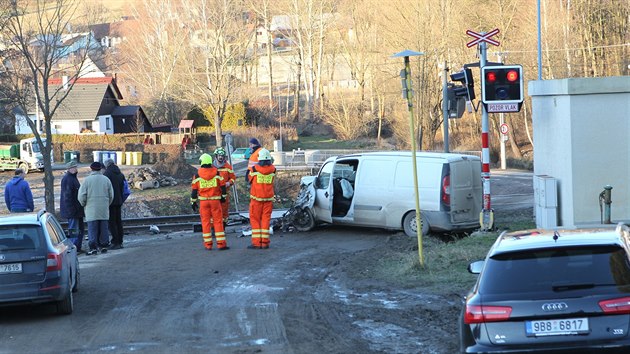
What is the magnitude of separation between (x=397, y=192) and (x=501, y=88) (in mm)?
3449

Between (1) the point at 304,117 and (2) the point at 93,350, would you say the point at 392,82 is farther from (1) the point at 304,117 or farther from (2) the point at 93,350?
(2) the point at 93,350

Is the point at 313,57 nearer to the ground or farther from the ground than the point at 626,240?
farther from the ground

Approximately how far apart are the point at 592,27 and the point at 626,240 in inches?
2004

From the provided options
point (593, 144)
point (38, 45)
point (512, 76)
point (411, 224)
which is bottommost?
point (411, 224)

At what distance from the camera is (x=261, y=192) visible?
639 inches

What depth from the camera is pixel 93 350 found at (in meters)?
8.98

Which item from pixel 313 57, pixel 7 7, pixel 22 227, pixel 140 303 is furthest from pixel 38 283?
pixel 313 57

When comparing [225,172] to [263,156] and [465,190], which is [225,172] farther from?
[465,190]

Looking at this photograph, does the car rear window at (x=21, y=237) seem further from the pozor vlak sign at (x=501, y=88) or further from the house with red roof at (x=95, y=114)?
the house with red roof at (x=95, y=114)

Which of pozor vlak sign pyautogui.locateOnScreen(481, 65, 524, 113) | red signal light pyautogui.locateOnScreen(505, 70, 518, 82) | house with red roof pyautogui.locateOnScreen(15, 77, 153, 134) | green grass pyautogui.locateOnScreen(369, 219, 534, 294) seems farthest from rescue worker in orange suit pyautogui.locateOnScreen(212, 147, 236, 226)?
house with red roof pyautogui.locateOnScreen(15, 77, 153, 134)

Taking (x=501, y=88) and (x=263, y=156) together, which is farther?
(x=501, y=88)

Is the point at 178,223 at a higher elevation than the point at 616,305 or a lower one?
lower

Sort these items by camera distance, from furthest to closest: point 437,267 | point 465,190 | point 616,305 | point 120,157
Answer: point 120,157, point 465,190, point 437,267, point 616,305

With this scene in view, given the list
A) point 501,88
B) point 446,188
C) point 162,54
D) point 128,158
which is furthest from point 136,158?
point 501,88
